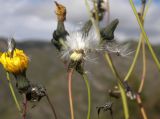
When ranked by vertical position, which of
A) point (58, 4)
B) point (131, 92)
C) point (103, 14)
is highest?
point (58, 4)

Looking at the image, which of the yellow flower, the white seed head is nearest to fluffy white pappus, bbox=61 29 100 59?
the white seed head

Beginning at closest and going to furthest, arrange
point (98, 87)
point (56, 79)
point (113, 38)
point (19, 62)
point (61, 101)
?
point (19, 62)
point (113, 38)
point (61, 101)
point (98, 87)
point (56, 79)

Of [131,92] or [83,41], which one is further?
[131,92]

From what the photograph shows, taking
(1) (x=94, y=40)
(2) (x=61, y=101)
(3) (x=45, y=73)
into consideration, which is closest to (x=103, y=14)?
(1) (x=94, y=40)

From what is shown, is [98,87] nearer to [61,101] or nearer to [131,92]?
[61,101]

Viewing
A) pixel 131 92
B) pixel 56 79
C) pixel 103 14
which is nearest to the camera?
pixel 131 92

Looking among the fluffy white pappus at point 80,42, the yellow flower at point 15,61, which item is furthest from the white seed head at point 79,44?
the yellow flower at point 15,61

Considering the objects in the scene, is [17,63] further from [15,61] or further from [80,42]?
[80,42]

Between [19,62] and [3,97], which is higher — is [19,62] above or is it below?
above
